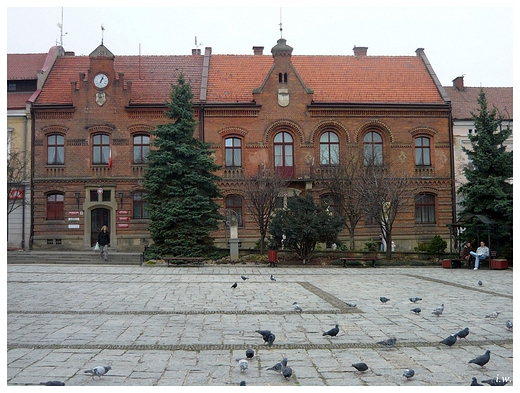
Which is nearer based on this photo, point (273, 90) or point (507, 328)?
point (507, 328)

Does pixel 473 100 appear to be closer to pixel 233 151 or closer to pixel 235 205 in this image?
pixel 233 151

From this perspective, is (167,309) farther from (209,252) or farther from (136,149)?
(136,149)

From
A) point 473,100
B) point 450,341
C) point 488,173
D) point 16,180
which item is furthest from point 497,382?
point 473,100

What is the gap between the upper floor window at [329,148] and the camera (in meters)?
33.2

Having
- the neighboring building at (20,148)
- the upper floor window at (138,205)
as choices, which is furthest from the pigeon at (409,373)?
the neighboring building at (20,148)

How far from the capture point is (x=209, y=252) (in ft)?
84.9

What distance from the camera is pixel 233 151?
32938mm

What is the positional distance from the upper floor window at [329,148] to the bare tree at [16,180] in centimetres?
1774

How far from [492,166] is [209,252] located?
46.8ft

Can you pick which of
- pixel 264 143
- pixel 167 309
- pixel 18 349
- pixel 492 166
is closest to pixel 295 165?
pixel 264 143

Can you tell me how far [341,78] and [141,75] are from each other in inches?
531

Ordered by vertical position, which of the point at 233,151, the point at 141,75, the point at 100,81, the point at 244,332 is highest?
the point at 141,75

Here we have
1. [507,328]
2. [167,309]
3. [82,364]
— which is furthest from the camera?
[167,309]

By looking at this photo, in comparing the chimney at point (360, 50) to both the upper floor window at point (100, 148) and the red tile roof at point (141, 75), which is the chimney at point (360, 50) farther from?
the upper floor window at point (100, 148)
